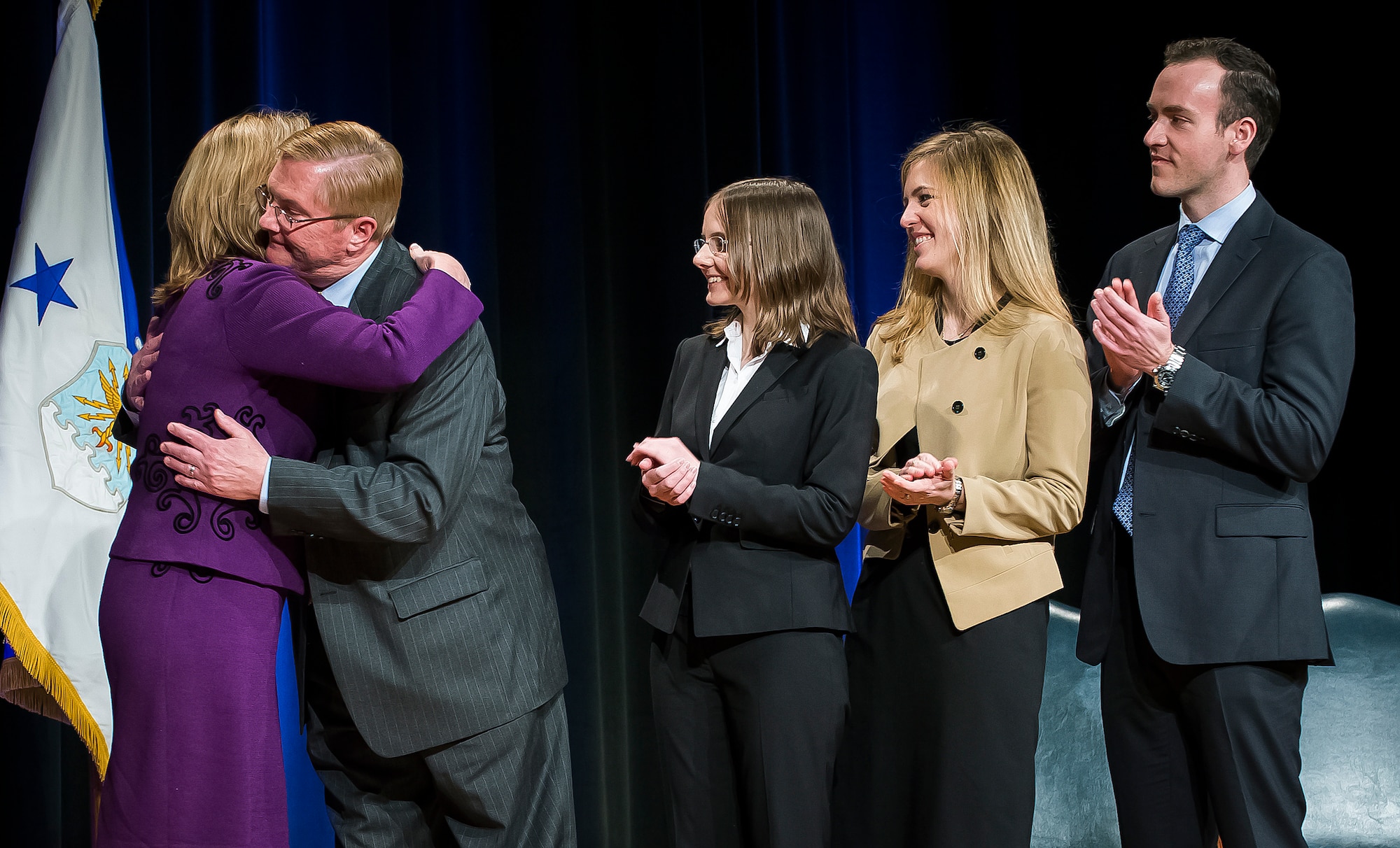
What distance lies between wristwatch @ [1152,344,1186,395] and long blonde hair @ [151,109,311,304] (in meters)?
1.59

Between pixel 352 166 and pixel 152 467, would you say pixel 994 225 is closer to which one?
pixel 352 166

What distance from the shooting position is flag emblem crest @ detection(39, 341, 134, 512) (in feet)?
9.29

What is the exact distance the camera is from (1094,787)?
3.18 metres

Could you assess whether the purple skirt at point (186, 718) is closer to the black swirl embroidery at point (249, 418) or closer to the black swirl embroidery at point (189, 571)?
the black swirl embroidery at point (189, 571)

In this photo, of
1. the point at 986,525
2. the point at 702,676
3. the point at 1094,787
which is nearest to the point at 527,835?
the point at 702,676

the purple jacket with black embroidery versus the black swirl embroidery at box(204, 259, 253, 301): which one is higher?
the black swirl embroidery at box(204, 259, 253, 301)

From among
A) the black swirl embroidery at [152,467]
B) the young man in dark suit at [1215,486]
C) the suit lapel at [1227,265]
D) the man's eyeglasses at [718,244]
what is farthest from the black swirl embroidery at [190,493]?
the suit lapel at [1227,265]

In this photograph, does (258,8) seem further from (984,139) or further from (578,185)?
(984,139)

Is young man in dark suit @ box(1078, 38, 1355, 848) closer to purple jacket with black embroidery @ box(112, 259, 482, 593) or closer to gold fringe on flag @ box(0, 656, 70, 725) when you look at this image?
purple jacket with black embroidery @ box(112, 259, 482, 593)

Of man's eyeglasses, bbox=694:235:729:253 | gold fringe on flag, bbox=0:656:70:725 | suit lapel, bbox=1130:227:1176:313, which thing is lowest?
gold fringe on flag, bbox=0:656:70:725

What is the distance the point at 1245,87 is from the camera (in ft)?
6.96

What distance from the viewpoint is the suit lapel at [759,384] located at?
2064mm

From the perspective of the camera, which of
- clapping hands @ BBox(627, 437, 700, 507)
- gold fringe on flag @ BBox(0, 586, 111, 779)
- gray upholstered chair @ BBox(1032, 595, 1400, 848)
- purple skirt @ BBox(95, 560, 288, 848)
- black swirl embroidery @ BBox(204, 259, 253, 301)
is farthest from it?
gray upholstered chair @ BBox(1032, 595, 1400, 848)

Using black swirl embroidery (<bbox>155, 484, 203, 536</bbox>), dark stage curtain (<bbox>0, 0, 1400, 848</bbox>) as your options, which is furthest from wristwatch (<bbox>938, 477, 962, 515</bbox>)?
dark stage curtain (<bbox>0, 0, 1400, 848</bbox>)
